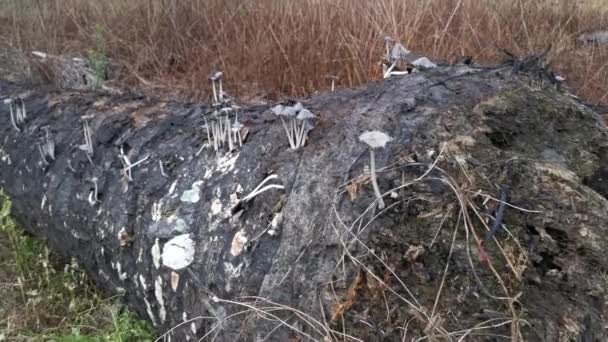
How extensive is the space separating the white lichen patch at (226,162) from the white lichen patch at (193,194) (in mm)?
81

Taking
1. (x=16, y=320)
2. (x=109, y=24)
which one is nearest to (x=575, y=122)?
(x=16, y=320)

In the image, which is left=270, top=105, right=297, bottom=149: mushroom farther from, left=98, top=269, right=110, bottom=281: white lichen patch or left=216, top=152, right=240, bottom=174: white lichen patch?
left=98, top=269, right=110, bottom=281: white lichen patch

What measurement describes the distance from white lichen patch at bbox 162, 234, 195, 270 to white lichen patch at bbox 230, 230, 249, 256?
16cm

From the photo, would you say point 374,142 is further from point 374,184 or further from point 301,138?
point 301,138

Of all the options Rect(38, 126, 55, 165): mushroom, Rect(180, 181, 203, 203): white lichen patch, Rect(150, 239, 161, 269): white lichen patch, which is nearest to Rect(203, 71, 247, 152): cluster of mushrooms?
Rect(180, 181, 203, 203): white lichen patch

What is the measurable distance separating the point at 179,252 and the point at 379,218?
2.10ft

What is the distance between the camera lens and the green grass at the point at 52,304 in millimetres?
1733

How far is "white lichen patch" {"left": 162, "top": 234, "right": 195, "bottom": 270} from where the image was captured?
4.48 feet

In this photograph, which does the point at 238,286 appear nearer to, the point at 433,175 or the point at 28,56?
the point at 433,175

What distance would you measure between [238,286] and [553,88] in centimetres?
111

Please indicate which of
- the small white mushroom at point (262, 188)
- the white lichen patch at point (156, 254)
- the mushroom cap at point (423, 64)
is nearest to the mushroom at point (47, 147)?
the white lichen patch at point (156, 254)

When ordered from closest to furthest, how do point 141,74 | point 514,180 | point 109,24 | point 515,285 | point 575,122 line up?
point 515,285 < point 514,180 < point 575,122 < point 141,74 < point 109,24

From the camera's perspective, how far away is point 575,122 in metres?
1.37

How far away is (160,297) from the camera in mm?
1514
